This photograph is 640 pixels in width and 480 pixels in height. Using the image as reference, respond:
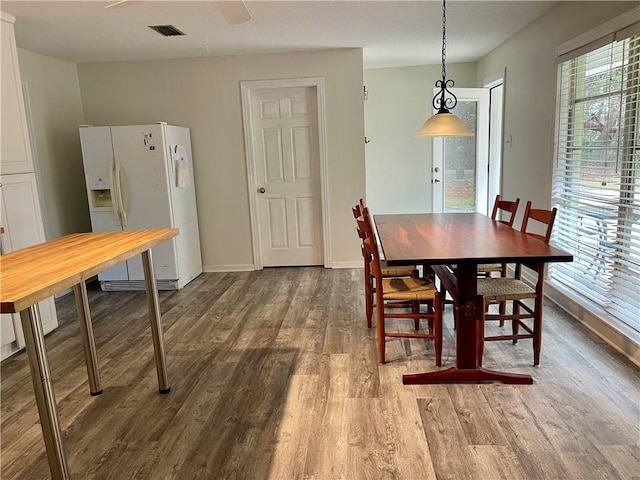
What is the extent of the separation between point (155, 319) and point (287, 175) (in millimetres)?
2919

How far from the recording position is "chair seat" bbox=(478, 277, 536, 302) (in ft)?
8.39

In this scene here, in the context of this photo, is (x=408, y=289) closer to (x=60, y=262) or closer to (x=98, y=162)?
(x=60, y=262)

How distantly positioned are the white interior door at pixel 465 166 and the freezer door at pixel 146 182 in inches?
130

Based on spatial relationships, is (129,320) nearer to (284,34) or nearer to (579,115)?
(284,34)

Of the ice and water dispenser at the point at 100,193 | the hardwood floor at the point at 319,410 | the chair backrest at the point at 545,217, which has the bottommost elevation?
the hardwood floor at the point at 319,410

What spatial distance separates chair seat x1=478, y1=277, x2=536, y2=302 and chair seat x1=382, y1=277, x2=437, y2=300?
0.94 feet

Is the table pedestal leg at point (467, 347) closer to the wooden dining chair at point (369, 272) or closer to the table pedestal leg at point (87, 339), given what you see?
the wooden dining chair at point (369, 272)

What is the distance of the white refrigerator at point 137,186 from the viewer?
4297 millimetres

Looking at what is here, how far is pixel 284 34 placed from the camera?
4004 millimetres

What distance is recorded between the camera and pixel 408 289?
8.87ft

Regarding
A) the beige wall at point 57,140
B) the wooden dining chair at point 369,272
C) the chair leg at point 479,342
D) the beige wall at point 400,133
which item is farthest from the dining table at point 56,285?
the beige wall at point 400,133

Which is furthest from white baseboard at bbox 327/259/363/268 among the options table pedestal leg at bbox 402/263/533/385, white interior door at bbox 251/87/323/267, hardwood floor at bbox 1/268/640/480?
table pedestal leg at bbox 402/263/533/385

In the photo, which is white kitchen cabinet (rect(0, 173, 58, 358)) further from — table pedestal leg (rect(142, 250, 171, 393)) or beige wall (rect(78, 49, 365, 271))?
beige wall (rect(78, 49, 365, 271))

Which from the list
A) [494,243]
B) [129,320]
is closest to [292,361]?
[494,243]
